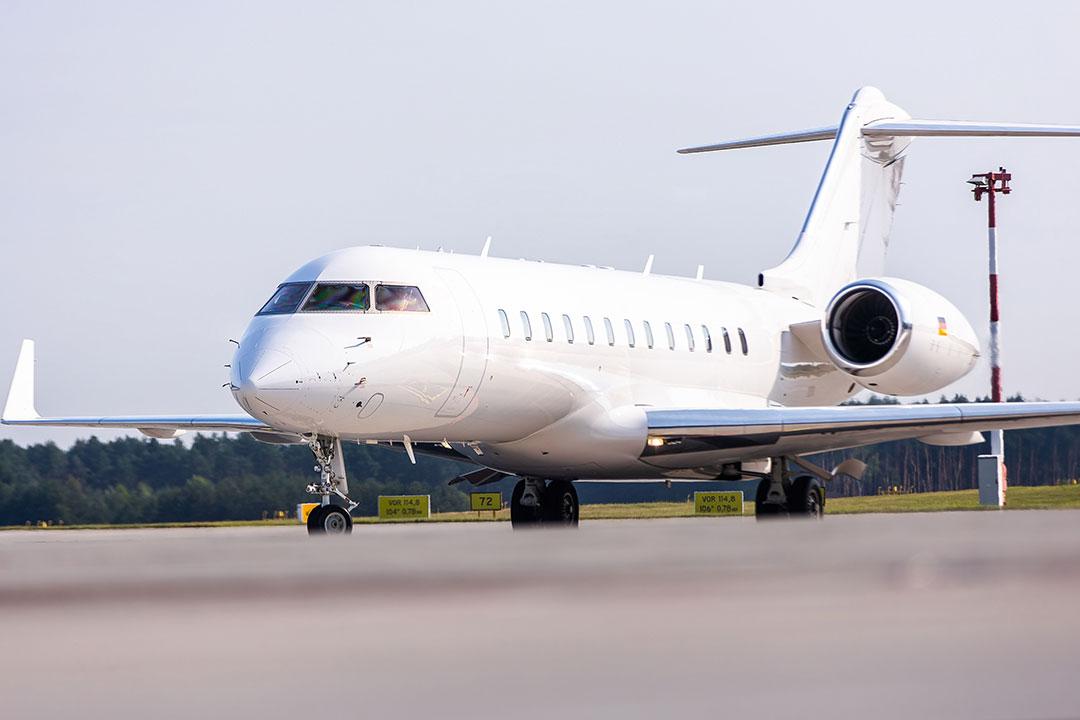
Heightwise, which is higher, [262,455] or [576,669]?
[262,455]

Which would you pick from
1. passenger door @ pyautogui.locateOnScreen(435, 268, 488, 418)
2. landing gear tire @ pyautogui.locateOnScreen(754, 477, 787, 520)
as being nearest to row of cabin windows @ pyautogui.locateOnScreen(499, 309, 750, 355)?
passenger door @ pyautogui.locateOnScreen(435, 268, 488, 418)

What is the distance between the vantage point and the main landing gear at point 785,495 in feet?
69.1

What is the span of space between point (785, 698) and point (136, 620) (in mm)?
3393

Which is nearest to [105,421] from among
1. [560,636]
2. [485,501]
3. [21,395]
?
[21,395]

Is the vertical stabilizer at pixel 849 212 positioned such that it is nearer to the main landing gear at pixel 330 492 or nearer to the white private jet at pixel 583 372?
the white private jet at pixel 583 372

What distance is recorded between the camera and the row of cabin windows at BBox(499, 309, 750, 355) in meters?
18.3

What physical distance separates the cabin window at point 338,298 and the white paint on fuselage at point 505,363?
0.14 m

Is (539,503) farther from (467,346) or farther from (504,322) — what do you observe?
(467,346)

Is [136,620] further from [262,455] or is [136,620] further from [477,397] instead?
[262,455]

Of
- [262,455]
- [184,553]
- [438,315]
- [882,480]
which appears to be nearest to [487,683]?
[184,553]

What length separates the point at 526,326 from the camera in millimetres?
18297

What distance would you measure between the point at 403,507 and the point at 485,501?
1.58 m

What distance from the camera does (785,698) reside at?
5148mm

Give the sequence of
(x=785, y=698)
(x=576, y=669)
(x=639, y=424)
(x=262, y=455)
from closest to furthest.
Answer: (x=785, y=698) < (x=576, y=669) < (x=639, y=424) < (x=262, y=455)
